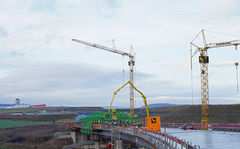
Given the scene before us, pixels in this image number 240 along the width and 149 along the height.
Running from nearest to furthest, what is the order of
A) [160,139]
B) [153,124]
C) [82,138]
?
[160,139]
[153,124]
[82,138]

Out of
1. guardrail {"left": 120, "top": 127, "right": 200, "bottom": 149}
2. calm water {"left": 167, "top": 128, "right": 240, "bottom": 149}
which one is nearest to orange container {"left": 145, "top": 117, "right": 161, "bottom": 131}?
guardrail {"left": 120, "top": 127, "right": 200, "bottom": 149}

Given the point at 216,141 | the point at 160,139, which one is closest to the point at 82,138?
the point at 160,139

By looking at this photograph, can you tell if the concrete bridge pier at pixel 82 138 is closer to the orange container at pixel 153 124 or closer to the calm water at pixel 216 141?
the orange container at pixel 153 124

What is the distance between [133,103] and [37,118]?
206 ft

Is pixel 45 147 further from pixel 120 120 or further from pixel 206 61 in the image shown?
pixel 206 61

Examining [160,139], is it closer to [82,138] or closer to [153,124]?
[153,124]

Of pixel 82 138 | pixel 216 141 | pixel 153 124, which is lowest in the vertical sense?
pixel 82 138

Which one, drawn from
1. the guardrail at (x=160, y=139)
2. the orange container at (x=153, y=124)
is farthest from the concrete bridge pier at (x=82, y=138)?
the orange container at (x=153, y=124)

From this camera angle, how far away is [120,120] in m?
69.9

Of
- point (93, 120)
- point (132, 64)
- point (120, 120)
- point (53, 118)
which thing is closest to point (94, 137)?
point (93, 120)

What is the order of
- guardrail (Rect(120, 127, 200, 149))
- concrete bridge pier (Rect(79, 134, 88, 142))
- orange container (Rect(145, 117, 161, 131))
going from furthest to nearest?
concrete bridge pier (Rect(79, 134, 88, 142)), orange container (Rect(145, 117, 161, 131)), guardrail (Rect(120, 127, 200, 149))

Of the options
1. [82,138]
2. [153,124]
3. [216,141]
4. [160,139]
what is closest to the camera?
[160,139]

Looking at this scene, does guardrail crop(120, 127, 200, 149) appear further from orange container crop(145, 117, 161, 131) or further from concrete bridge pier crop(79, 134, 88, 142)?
concrete bridge pier crop(79, 134, 88, 142)

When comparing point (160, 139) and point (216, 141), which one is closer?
point (160, 139)
